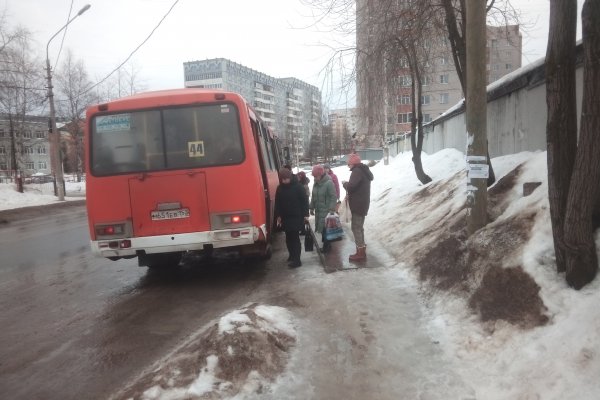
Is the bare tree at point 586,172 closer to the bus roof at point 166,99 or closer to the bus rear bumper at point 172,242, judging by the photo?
the bus rear bumper at point 172,242

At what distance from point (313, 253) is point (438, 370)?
17.0 feet

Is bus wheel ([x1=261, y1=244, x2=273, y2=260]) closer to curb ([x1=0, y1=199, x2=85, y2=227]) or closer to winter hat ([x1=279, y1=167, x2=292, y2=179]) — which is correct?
winter hat ([x1=279, y1=167, x2=292, y2=179])

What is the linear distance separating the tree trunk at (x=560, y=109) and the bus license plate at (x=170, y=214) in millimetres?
4533

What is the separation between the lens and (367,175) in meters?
7.32

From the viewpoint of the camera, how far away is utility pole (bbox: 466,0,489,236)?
5.47 metres

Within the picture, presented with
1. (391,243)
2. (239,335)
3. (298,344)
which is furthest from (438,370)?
(391,243)

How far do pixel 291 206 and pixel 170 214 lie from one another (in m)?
2.01

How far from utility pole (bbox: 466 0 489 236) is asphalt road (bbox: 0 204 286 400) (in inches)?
128

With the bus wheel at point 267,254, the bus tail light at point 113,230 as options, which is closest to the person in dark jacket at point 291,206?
the bus wheel at point 267,254

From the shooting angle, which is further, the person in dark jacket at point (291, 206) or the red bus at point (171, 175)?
the person in dark jacket at point (291, 206)

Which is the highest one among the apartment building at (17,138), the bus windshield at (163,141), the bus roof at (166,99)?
the apartment building at (17,138)

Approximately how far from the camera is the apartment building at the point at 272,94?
324ft

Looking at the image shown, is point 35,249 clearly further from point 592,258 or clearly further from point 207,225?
point 592,258

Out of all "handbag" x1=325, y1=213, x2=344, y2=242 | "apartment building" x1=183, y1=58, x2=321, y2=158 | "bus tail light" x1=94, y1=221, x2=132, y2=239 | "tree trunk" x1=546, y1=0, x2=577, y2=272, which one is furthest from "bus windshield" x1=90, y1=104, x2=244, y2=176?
"apartment building" x1=183, y1=58, x2=321, y2=158
